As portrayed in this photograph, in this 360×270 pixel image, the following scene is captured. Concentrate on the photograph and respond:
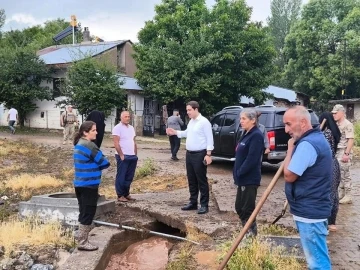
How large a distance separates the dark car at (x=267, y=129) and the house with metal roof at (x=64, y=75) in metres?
14.9

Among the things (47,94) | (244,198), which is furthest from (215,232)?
(47,94)

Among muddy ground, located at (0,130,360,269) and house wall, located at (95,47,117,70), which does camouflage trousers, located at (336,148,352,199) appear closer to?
muddy ground, located at (0,130,360,269)

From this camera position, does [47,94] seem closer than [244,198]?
No

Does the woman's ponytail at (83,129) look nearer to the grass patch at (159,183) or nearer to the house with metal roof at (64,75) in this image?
the grass patch at (159,183)

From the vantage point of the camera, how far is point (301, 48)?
4031 cm

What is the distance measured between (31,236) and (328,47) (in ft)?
123

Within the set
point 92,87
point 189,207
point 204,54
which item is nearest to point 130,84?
point 92,87

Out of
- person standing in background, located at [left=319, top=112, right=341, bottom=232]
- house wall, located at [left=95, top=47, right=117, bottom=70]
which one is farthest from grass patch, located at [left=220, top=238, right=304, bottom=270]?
house wall, located at [left=95, top=47, right=117, bottom=70]

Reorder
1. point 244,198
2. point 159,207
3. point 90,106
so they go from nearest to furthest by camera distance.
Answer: point 244,198, point 159,207, point 90,106

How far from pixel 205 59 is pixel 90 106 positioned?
7.05 meters

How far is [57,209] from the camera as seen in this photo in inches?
279

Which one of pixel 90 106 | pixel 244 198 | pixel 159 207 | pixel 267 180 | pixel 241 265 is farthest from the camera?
pixel 90 106

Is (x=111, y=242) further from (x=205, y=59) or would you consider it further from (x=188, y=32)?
(x=188, y=32)

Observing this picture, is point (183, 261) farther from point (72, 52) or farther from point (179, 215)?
point (72, 52)
